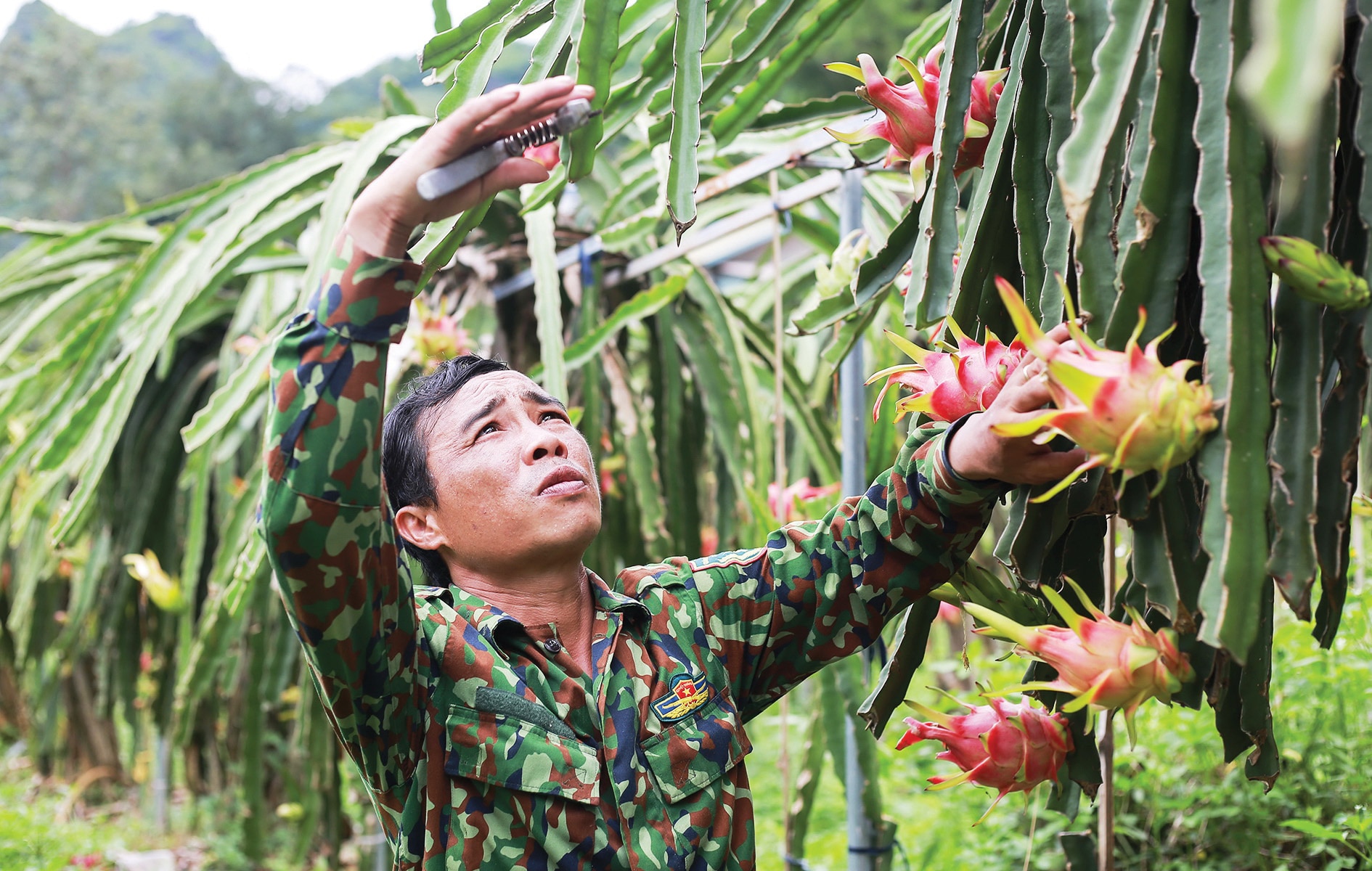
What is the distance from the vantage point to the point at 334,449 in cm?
85

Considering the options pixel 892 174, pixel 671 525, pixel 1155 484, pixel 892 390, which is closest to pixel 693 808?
pixel 1155 484

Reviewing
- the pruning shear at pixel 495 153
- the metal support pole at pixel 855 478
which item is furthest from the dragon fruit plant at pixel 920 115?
the metal support pole at pixel 855 478

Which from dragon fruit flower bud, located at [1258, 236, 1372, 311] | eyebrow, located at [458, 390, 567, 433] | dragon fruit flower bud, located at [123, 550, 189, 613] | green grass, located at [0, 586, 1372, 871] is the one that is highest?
dragon fruit flower bud, located at [1258, 236, 1372, 311]

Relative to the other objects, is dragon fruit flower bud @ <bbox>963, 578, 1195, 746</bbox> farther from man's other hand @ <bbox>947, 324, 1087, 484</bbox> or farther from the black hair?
Result: the black hair

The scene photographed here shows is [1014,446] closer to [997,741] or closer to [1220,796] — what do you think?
[997,741]

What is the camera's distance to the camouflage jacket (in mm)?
856

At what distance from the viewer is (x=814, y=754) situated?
2.01m

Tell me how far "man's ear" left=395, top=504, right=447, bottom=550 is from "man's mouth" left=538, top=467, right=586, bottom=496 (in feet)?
0.47

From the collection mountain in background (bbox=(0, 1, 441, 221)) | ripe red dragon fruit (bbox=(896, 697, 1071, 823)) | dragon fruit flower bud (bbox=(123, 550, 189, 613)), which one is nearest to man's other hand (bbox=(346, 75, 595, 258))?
ripe red dragon fruit (bbox=(896, 697, 1071, 823))

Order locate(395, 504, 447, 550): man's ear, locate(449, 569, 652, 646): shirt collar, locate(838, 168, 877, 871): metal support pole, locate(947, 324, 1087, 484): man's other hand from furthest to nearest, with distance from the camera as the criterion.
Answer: locate(838, 168, 877, 871): metal support pole
locate(395, 504, 447, 550): man's ear
locate(449, 569, 652, 646): shirt collar
locate(947, 324, 1087, 484): man's other hand

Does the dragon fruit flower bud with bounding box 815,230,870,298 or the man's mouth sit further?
the dragon fruit flower bud with bounding box 815,230,870,298

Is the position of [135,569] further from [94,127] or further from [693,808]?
[94,127]

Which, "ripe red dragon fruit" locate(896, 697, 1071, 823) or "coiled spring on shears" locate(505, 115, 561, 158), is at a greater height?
"coiled spring on shears" locate(505, 115, 561, 158)

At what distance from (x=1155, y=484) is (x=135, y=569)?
2.67m
